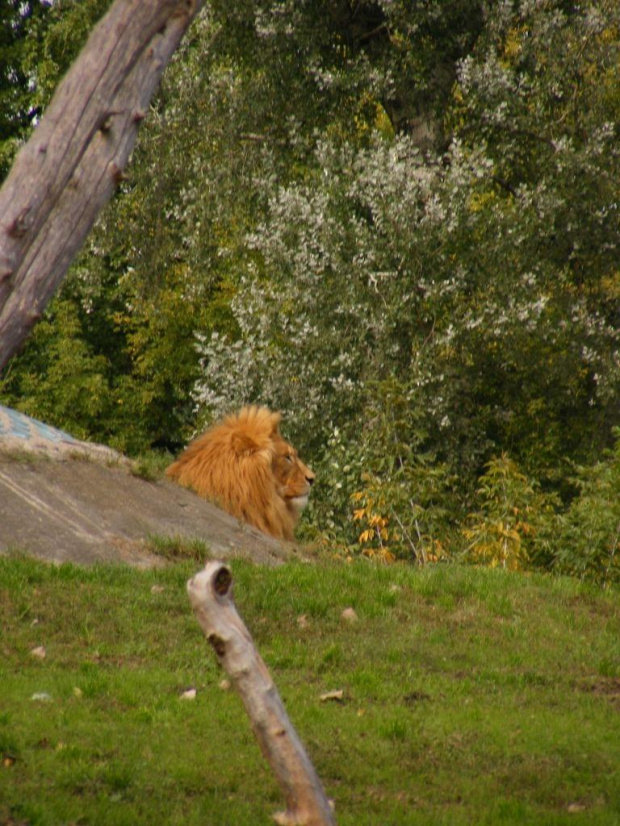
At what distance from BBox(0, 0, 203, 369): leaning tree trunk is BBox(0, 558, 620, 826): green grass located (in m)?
2.21

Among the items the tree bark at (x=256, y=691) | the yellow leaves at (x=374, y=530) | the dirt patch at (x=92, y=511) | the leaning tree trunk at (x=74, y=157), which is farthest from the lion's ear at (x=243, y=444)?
the tree bark at (x=256, y=691)

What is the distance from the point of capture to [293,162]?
1709cm

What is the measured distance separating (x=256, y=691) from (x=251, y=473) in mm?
7408

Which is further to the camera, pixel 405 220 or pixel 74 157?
pixel 405 220

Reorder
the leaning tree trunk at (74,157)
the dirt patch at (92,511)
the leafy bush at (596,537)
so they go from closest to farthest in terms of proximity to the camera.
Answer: the leaning tree trunk at (74,157) → the dirt patch at (92,511) → the leafy bush at (596,537)

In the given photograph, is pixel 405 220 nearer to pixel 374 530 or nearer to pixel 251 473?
pixel 374 530

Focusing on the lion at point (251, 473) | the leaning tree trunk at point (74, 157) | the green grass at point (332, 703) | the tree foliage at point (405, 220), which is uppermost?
the tree foliage at point (405, 220)

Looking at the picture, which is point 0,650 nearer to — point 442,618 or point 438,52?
point 442,618

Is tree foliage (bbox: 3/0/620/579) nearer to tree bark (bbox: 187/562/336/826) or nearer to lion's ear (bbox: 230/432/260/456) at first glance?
lion's ear (bbox: 230/432/260/456)

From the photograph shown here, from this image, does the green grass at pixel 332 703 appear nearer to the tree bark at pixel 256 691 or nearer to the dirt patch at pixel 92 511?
the dirt patch at pixel 92 511

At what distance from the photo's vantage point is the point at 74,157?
4.50m

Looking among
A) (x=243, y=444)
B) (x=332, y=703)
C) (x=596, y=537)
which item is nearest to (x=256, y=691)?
(x=332, y=703)

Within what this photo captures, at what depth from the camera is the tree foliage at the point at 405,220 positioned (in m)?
14.8

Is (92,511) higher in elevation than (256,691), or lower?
lower
